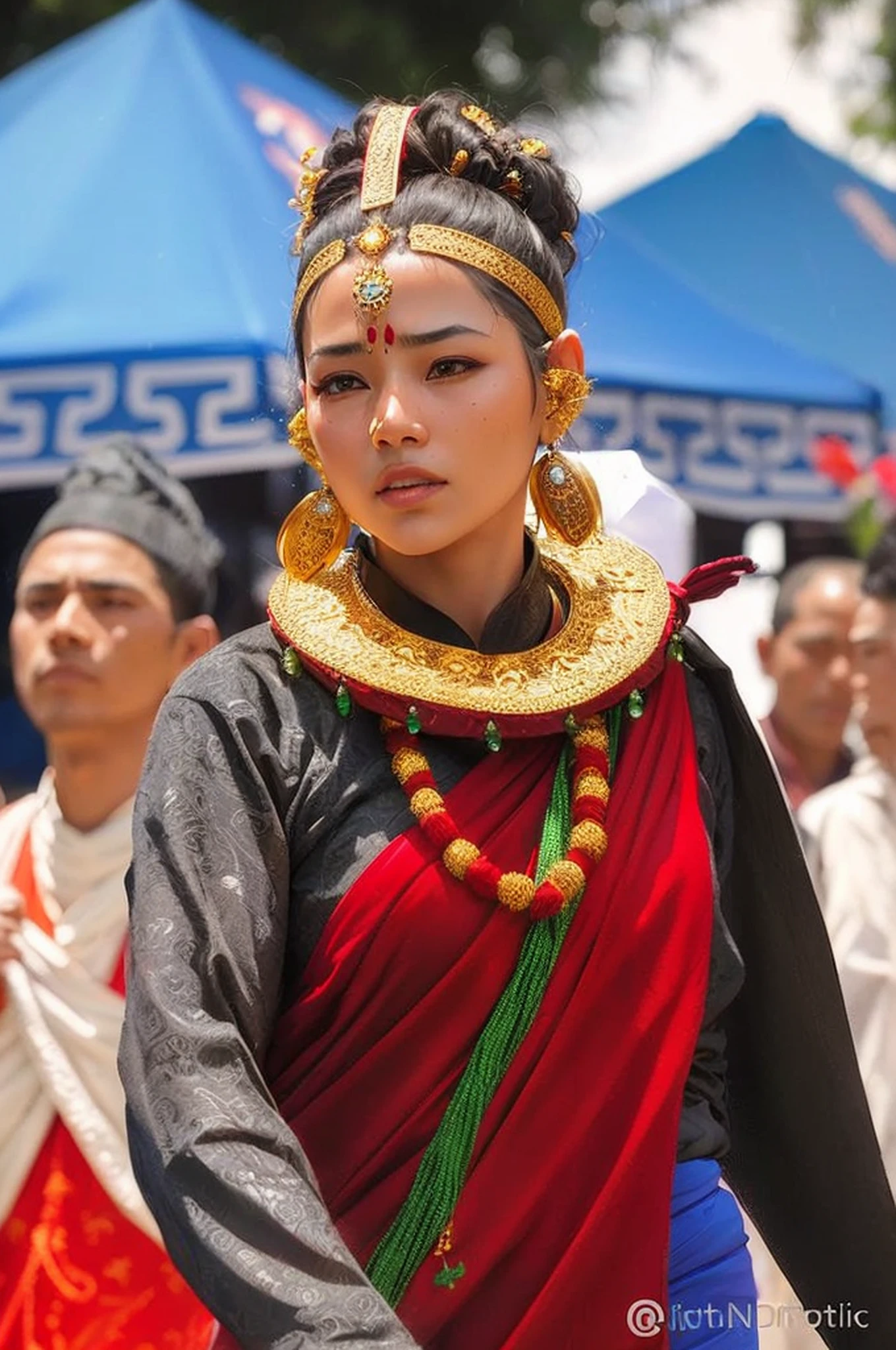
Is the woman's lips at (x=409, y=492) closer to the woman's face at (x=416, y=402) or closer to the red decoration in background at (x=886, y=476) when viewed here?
the woman's face at (x=416, y=402)

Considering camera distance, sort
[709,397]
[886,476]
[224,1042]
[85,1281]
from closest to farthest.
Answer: [224,1042]
[85,1281]
[709,397]
[886,476]

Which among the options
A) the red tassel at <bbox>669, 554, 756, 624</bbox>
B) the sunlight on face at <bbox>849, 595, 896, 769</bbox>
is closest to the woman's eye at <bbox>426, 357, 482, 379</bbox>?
the red tassel at <bbox>669, 554, 756, 624</bbox>

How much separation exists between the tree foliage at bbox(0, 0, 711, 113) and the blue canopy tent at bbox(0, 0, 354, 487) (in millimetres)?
2798

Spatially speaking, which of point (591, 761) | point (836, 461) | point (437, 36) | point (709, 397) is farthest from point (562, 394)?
point (437, 36)

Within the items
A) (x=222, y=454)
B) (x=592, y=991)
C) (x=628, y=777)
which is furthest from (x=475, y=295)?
(x=222, y=454)

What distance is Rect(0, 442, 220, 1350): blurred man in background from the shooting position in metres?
3.50

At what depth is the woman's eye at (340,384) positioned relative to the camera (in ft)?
6.93

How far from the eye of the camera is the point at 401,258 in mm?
2107

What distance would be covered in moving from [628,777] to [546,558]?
0.33 m

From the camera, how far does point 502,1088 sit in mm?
1952

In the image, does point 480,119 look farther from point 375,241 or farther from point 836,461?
point 836,461

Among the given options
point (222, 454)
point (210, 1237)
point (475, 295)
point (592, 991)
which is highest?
point (222, 454)

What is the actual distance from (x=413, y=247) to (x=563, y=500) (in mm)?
368

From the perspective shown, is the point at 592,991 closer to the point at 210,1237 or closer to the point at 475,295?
the point at 210,1237
